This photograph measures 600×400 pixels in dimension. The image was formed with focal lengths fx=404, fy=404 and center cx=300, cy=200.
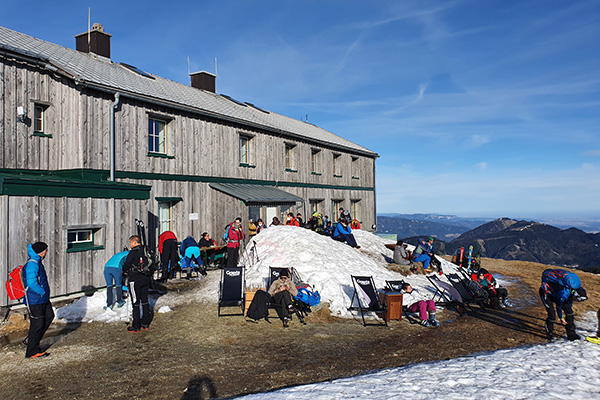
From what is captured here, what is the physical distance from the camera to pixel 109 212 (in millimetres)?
10812

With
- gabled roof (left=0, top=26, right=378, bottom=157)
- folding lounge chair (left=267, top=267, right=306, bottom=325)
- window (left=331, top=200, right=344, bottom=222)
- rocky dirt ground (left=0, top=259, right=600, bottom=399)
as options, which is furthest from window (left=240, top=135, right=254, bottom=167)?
rocky dirt ground (left=0, top=259, right=600, bottom=399)

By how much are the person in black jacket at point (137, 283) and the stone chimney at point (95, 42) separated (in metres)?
12.3

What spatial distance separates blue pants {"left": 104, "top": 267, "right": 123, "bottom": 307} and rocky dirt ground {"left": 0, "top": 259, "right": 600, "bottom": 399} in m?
0.97

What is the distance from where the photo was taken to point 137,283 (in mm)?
8141

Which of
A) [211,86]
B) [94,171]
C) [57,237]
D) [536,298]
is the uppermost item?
[211,86]

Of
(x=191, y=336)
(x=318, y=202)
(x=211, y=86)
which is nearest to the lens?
(x=191, y=336)

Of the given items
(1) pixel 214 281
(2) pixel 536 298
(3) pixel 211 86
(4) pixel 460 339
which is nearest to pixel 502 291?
(2) pixel 536 298

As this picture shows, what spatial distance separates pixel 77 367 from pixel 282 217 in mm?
13330

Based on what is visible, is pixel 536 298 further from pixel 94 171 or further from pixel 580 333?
pixel 94 171

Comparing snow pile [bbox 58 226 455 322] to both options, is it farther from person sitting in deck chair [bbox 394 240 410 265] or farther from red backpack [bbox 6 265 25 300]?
red backpack [bbox 6 265 25 300]

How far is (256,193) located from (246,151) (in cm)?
238

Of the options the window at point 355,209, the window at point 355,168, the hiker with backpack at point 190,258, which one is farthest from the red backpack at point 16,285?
the window at point 355,168

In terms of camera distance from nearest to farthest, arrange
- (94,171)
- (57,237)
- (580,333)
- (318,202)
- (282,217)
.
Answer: (580,333), (57,237), (94,171), (282,217), (318,202)

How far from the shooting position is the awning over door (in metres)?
15.9
